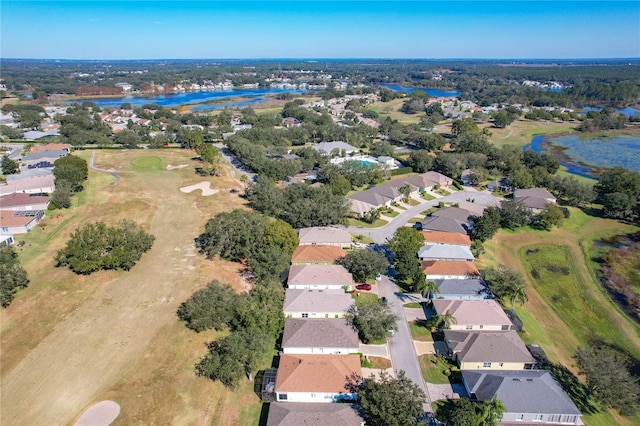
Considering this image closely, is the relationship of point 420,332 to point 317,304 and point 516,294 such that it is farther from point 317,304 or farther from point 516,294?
point 516,294

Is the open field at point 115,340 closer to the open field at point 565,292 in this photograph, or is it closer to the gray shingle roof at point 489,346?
the gray shingle roof at point 489,346

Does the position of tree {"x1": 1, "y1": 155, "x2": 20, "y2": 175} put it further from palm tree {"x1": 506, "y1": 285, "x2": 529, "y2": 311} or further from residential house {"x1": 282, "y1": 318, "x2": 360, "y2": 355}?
palm tree {"x1": 506, "y1": 285, "x2": 529, "y2": 311}

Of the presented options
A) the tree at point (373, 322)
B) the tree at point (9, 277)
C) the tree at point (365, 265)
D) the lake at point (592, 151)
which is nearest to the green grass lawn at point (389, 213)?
the tree at point (365, 265)

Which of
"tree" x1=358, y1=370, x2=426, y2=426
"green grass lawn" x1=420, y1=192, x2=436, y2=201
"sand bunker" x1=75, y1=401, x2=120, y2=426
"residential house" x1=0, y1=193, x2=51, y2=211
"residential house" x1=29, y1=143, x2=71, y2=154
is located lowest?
"sand bunker" x1=75, y1=401, x2=120, y2=426

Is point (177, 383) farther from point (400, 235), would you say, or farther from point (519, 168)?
point (519, 168)

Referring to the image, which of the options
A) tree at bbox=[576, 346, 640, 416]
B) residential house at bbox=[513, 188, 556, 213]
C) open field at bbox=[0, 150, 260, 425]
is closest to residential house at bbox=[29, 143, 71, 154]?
open field at bbox=[0, 150, 260, 425]

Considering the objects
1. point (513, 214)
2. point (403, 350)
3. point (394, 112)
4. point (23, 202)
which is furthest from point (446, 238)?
point (394, 112)
